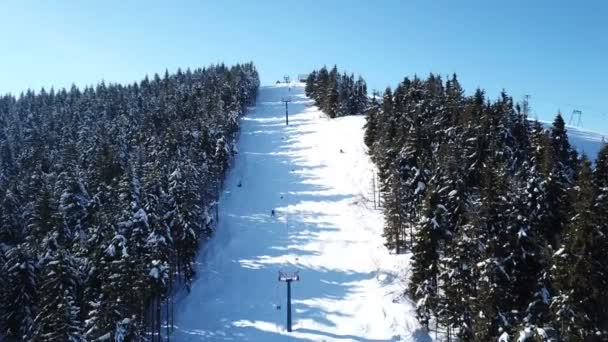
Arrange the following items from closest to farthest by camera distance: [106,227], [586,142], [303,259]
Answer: [106,227] → [303,259] → [586,142]

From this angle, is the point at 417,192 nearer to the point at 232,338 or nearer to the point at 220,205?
the point at 232,338

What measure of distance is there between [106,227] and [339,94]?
91.4 m

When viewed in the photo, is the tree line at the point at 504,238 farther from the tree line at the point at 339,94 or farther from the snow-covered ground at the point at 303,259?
the tree line at the point at 339,94

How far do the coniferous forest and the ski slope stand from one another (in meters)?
3.70

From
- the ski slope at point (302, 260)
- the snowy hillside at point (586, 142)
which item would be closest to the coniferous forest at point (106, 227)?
the ski slope at point (302, 260)

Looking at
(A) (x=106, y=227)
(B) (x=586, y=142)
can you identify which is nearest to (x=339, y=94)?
(B) (x=586, y=142)

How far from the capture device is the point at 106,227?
5003 centimetres

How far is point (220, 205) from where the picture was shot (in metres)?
83.8

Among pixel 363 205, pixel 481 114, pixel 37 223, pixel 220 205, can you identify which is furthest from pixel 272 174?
pixel 37 223

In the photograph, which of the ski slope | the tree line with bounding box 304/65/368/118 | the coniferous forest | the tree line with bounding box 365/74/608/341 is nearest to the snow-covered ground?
the ski slope

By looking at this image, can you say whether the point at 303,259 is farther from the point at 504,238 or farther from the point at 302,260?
the point at 504,238

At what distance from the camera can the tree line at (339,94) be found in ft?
427

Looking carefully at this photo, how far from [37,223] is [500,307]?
144 ft

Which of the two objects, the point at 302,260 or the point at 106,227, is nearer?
the point at 106,227
